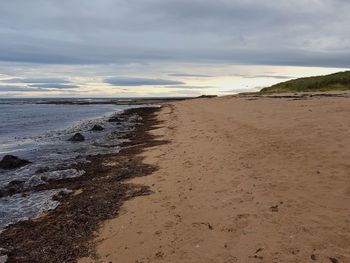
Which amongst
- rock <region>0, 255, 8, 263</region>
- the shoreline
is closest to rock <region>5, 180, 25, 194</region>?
the shoreline

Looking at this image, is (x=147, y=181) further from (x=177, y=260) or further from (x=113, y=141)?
(x=113, y=141)

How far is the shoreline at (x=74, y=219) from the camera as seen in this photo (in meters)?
6.21

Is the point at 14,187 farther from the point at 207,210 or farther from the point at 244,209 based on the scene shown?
the point at 244,209

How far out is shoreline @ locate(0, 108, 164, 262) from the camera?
6211 millimetres

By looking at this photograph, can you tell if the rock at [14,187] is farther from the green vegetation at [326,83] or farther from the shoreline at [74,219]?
the green vegetation at [326,83]

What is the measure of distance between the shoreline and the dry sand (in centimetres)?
36

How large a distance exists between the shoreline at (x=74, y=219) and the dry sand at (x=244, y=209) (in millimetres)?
359

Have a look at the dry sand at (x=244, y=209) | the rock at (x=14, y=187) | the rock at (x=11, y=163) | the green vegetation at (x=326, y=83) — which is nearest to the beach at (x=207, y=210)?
the dry sand at (x=244, y=209)

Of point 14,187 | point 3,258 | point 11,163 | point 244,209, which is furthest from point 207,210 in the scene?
point 11,163

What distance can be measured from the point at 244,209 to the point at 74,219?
3.41 m

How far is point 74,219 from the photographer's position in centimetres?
764

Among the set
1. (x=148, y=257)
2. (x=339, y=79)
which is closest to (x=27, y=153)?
(x=148, y=257)

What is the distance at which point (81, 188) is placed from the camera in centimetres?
1017

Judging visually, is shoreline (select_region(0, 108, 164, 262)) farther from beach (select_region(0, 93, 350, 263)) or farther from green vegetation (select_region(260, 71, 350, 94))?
green vegetation (select_region(260, 71, 350, 94))
